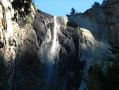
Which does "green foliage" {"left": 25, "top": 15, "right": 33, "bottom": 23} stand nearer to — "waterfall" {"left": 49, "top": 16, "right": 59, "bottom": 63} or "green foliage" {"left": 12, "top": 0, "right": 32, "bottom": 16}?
"waterfall" {"left": 49, "top": 16, "right": 59, "bottom": 63}

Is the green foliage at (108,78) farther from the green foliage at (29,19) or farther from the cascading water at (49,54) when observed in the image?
the green foliage at (29,19)

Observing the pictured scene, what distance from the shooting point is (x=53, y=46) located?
36625mm

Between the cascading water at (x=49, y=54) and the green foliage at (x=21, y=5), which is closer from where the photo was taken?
the green foliage at (x=21, y=5)

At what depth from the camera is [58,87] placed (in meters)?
34.9

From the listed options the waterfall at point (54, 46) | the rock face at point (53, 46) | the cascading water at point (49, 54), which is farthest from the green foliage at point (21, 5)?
the waterfall at point (54, 46)

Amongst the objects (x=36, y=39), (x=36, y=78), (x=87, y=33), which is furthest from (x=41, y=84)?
(x=87, y=33)

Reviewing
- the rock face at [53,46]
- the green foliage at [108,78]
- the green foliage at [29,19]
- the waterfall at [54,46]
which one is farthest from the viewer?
the waterfall at [54,46]

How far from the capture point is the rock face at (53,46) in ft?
101

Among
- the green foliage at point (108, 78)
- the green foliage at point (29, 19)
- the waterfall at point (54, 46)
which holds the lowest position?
the green foliage at point (108, 78)

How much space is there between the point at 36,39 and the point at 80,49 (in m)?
5.08

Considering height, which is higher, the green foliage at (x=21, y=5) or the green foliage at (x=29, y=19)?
the green foliage at (x=29, y=19)

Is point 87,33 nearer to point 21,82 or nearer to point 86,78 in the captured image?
point 86,78

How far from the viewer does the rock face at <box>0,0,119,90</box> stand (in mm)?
30859

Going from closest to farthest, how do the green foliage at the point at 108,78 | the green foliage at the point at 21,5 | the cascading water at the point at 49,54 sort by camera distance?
the green foliage at the point at 21,5
the green foliage at the point at 108,78
the cascading water at the point at 49,54
